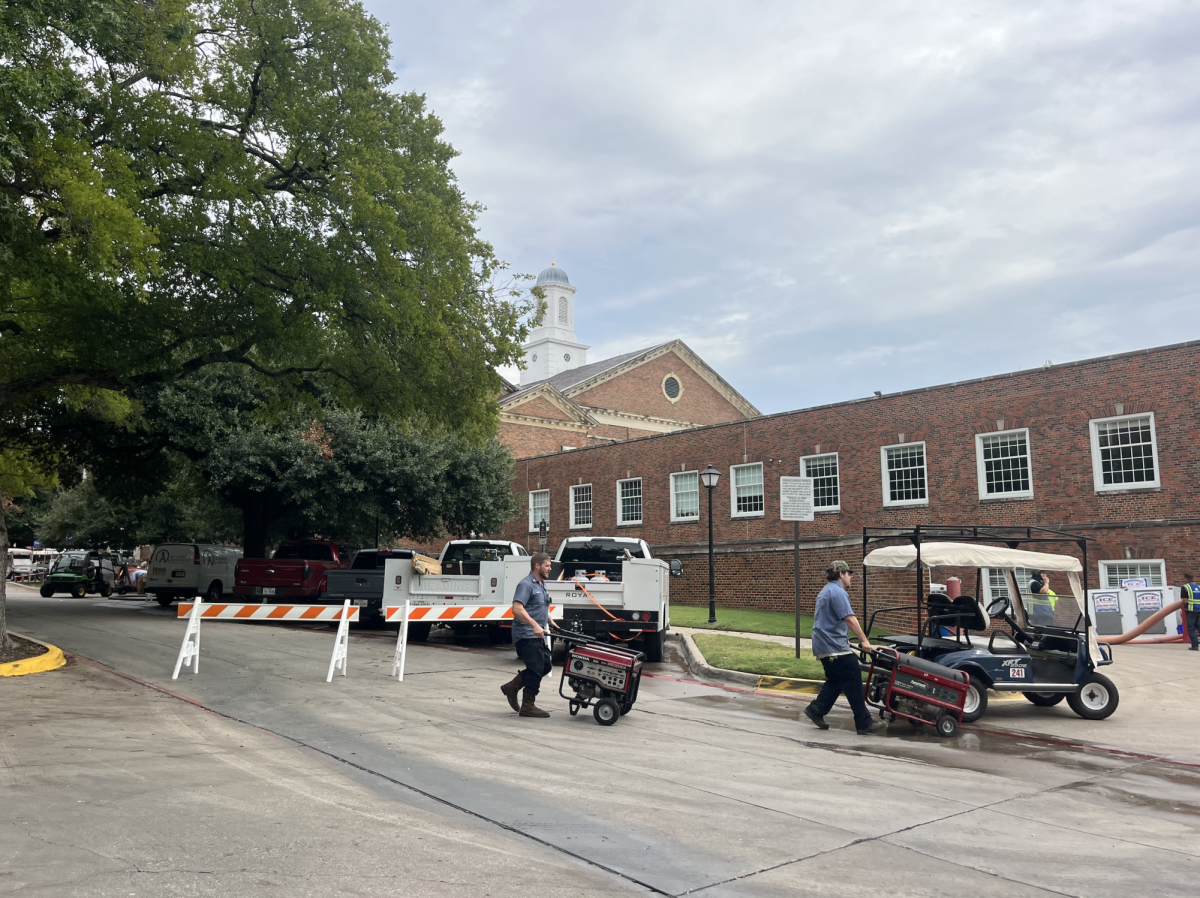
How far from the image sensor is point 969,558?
11141 millimetres

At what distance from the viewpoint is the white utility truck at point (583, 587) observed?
49.1ft

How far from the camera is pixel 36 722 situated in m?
8.91

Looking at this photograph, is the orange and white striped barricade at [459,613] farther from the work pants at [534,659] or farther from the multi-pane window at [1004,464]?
the multi-pane window at [1004,464]

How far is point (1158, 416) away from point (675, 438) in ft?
50.6

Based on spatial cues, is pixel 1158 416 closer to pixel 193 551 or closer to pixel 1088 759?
pixel 1088 759

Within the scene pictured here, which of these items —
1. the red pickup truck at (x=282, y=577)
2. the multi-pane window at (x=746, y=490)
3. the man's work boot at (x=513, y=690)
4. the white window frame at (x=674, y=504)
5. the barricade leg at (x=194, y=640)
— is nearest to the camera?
the man's work boot at (x=513, y=690)

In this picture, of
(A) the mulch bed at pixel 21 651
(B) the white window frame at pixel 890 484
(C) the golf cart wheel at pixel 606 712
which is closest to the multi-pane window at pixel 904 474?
(B) the white window frame at pixel 890 484

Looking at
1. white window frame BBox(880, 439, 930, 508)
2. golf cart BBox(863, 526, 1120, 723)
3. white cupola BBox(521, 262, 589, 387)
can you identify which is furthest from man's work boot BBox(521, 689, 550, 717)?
white cupola BBox(521, 262, 589, 387)

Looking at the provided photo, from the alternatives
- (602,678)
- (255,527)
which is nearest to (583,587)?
(602,678)

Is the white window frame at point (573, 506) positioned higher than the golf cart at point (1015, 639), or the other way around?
the white window frame at point (573, 506)

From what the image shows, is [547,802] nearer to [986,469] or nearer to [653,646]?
[653,646]

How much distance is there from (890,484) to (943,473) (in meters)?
1.75

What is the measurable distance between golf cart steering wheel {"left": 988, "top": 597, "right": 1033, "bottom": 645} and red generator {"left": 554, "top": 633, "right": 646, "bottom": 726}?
4082 millimetres

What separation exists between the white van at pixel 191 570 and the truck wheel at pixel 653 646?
18357mm
